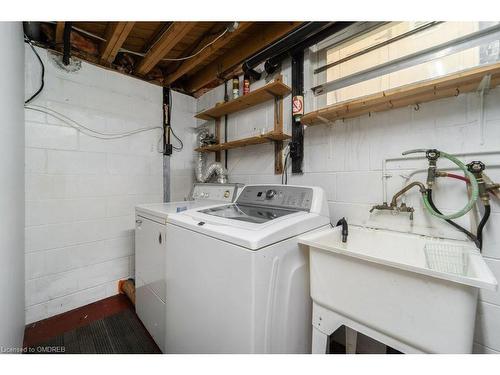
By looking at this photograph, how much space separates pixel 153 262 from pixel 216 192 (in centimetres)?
74

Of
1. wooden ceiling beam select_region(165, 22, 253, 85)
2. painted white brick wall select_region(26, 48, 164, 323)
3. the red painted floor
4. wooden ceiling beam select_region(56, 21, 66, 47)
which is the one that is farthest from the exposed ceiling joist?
the red painted floor

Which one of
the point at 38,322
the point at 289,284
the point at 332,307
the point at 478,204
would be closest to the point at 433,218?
the point at 478,204

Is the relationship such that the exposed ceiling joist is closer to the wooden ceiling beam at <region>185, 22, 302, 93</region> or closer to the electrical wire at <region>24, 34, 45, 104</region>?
the electrical wire at <region>24, 34, 45, 104</region>

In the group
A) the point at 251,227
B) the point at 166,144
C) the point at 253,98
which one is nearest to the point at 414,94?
the point at 251,227

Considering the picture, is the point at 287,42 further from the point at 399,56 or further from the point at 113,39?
the point at 113,39

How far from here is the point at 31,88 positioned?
1624mm

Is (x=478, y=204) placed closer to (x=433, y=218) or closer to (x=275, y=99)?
(x=433, y=218)

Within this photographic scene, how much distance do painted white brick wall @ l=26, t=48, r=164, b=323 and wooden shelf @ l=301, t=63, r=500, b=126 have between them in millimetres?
1751

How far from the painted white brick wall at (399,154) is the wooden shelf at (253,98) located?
6.0 inches

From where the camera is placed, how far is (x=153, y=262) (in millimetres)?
1434

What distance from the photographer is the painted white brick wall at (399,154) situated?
1.00m

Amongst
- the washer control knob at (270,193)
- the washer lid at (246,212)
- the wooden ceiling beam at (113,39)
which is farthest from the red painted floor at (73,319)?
the wooden ceiling beam at (113,39)
